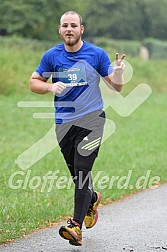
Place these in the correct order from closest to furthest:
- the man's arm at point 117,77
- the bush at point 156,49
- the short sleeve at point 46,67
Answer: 1. the man's arm at point 117,77
2. the short sleeve at point 46,67
3. the bush at point 156,49

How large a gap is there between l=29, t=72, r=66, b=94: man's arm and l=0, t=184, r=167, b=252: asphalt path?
147 cm

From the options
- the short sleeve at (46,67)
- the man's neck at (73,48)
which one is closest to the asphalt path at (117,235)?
the short sleeve at (46,67)

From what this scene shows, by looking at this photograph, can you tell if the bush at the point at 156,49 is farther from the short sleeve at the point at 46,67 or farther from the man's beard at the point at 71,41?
the man's beard at the point at 71,41

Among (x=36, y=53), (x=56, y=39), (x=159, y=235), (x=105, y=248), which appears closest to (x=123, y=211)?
(x=159, y=235)

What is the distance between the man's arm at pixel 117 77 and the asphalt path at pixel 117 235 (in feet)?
4.93

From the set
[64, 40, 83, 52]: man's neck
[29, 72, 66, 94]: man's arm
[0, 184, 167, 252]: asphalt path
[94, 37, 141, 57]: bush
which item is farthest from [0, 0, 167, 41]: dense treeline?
[64, 40, 83, 52]: man's neck

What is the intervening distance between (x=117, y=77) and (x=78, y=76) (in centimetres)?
37

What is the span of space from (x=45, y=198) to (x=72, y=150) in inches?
106

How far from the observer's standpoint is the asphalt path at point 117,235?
637 cm

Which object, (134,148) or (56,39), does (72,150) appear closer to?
(134,148)

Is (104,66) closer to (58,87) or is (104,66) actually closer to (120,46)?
(58,87)

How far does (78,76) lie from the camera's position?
254 inches

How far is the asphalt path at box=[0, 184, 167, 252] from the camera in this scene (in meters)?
6.37

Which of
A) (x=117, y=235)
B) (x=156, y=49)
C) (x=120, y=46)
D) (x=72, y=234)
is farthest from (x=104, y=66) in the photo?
(x=156, y=49)
